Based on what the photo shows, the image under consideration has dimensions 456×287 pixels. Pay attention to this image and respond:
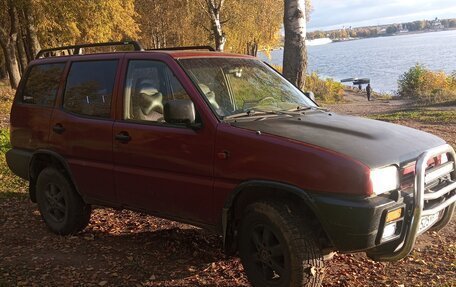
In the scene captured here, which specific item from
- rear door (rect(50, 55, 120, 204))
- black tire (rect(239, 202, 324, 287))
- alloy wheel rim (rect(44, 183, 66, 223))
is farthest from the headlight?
alloy wheel rim (rect(44, 183, 66, 223))

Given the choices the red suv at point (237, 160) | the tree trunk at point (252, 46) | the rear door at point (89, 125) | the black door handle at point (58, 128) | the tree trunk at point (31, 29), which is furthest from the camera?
the tree trunk at point (252, 46)

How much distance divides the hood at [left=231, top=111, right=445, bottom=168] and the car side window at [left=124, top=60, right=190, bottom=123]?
84cm

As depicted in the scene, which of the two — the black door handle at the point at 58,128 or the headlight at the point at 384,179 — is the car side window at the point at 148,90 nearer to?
the black door handle at the point at 58,128

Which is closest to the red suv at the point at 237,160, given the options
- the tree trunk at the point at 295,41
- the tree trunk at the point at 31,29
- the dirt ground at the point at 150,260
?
the dirt ground at the point at 150,260

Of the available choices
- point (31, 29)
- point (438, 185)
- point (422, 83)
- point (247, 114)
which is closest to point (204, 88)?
point (247, 114)

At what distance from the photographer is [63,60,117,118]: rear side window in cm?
491

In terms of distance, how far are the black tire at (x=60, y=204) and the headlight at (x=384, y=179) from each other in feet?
11.0

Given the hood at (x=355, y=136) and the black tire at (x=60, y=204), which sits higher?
the hood at (x=355, y=136)

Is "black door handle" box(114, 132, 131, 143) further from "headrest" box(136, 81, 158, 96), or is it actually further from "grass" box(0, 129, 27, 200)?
"grass" box(0, 129, 27, 200)

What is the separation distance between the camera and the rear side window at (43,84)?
5.53m

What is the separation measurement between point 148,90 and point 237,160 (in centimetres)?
132

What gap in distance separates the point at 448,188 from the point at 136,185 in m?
2.66

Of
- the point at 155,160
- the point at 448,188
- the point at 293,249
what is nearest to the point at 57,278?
the point at 155,160

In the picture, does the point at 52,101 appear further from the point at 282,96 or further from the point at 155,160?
the point at 282,96
